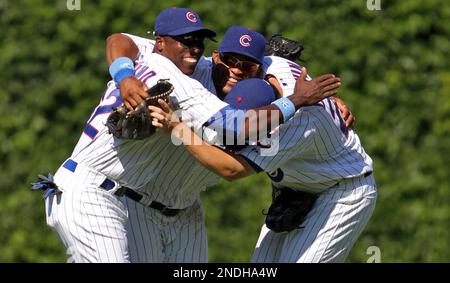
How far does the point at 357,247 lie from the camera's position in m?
12.6

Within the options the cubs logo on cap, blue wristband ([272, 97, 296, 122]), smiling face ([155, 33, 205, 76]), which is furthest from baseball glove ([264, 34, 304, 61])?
blue wristband ([272, 97, 296, 122])

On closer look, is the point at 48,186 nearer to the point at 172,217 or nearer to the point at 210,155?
the point at 172,217

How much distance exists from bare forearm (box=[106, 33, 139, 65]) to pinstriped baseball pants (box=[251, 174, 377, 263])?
1.58 m

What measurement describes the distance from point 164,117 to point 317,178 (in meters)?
1.21

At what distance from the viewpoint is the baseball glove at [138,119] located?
26.7 ft

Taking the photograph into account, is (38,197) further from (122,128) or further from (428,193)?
(122,128)

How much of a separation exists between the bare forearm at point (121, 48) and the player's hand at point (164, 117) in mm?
772

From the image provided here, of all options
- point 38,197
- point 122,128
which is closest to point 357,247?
point 38,197

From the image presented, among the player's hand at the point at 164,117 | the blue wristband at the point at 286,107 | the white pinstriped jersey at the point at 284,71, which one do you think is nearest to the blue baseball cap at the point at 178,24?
the white pinstriped jersey at the point at 284,71

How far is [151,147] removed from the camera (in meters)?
8.66

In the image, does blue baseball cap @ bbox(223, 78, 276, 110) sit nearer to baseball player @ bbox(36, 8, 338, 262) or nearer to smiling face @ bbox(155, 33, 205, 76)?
baseball player @ bbox(36, 8, 338, 262)

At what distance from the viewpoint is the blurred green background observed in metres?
12.4

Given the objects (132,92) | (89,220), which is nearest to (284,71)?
(132,92)

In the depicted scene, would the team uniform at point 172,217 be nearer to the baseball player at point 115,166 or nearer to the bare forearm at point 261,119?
the baseball player at point 115,166
